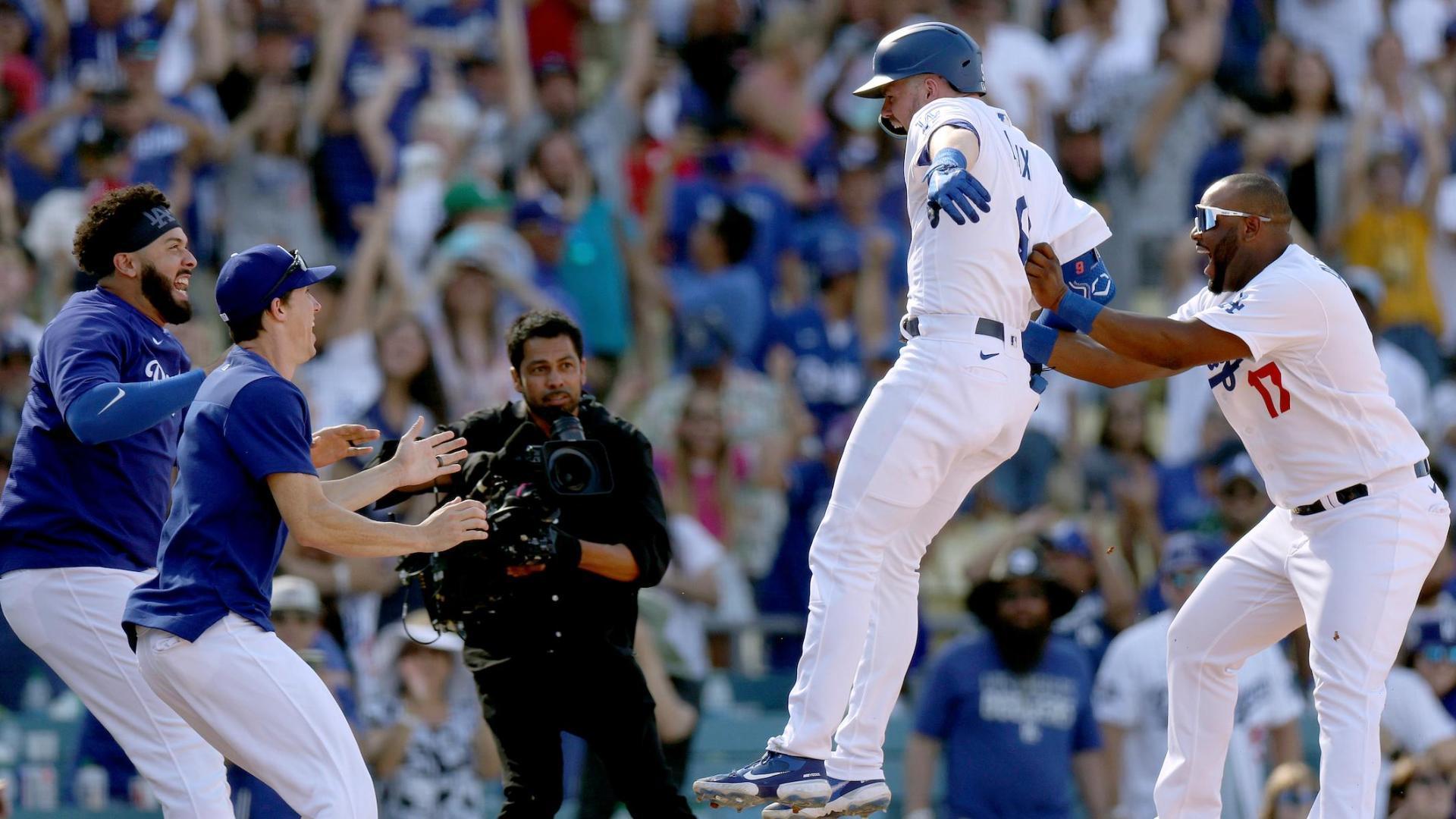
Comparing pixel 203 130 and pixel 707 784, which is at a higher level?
pixel 203 130

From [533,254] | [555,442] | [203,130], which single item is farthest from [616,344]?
[555,442]

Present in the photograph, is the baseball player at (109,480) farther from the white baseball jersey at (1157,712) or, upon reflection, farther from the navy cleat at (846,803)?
the white baseball jersey at (1157,712)

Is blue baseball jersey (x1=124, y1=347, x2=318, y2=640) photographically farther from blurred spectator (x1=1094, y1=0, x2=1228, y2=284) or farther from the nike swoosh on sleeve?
blurred spectator (x1=1094, y1=0, x2=1228, y2=284)

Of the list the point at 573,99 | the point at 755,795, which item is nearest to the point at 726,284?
the point at 573,99

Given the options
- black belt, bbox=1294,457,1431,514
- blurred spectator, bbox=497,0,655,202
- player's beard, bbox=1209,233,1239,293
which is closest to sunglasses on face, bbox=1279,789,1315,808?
black belt, bbox=1294,457,1431,514

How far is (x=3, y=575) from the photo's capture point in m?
6.65

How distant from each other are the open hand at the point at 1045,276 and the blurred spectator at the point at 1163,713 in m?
3.90

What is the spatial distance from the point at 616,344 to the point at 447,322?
1288 mm

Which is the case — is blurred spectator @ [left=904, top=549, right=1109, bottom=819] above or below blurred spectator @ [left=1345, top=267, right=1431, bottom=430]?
below

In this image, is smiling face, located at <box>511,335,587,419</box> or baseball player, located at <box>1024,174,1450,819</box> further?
smiling face, located at <box>511,335,587,419</box>

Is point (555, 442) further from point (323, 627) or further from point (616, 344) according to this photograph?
point (616, 344)

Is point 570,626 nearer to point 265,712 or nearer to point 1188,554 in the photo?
point 265,712

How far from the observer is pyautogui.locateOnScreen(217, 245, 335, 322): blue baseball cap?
6.06m

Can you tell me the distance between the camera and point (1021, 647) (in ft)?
32.3
